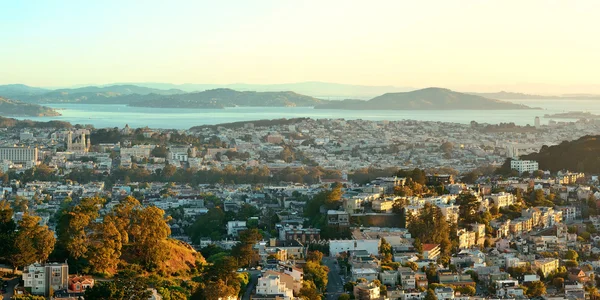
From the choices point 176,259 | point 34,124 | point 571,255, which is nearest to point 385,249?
point 571,255

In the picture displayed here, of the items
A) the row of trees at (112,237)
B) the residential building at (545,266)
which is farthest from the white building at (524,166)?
the row of trees at (112,237)

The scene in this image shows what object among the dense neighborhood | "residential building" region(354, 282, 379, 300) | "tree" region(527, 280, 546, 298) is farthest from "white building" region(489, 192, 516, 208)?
"residential building" region(354, 282, 379, 300)

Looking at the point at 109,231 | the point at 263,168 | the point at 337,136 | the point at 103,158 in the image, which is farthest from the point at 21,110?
the point at 109,231

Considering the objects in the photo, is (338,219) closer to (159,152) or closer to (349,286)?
(349,286)

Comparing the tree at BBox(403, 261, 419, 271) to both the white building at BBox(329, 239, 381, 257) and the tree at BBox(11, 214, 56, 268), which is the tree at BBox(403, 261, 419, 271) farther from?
the tree at BBox(11, 214, 56, 268)

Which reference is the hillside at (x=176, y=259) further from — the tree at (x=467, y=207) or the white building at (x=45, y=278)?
the tree at (x=467, y=207)

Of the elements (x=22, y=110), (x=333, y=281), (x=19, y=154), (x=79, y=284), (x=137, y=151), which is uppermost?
(x=79, y=284)
